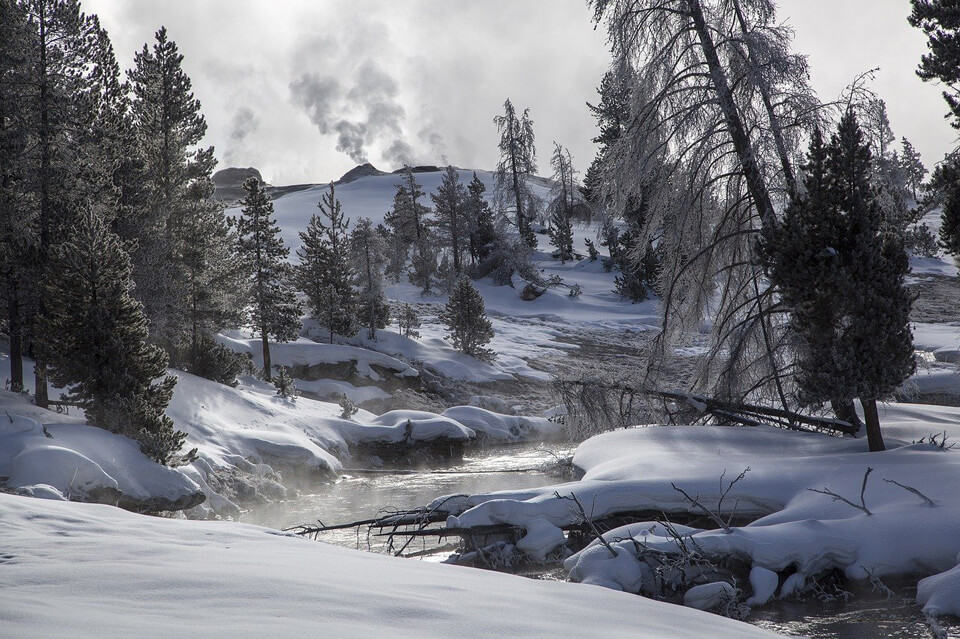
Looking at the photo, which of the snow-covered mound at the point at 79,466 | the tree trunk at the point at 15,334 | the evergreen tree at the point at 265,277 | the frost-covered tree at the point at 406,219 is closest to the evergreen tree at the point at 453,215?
the frost-covered tree at the point at 406,219

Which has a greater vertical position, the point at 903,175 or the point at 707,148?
the point at 707,148

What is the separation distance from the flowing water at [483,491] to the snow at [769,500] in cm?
36

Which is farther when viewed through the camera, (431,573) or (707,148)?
(707,148)

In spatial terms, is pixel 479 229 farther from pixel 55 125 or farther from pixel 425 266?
pixel 55 125

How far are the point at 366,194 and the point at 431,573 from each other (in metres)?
97.2

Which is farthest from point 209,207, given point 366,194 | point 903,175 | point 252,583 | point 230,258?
point 366,194

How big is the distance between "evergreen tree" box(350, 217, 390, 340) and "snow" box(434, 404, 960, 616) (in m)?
29.4

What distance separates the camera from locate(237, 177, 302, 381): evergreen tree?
3262 centimetres

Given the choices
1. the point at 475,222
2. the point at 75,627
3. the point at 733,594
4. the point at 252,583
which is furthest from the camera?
the point at 475,222

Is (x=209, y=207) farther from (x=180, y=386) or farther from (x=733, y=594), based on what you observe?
(x=733, y=594)

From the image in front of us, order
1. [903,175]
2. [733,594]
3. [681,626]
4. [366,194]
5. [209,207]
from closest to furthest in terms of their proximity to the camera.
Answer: [681,626]
[733,594]
[903,175]
[209,207]
[366,194]

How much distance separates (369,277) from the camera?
4088cm

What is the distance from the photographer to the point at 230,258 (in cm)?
3022

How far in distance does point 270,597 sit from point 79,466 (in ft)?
34.3
